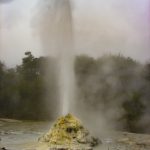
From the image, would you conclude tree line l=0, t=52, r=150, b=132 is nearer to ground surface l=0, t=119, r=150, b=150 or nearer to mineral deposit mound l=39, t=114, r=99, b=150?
ground surface l=0, t=119, r=150, b=150

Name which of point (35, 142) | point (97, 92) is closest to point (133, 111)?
point (97, 92)

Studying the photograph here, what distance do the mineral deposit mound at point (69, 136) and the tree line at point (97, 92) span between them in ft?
34.6

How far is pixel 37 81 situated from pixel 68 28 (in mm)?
16688

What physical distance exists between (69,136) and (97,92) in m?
15.9

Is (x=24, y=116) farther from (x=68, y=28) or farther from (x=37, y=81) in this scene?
(x=68, y=28)

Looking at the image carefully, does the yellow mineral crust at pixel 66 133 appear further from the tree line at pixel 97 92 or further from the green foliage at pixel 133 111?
the green foliage at pixel 133 111

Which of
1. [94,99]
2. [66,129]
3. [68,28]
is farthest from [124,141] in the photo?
[94,99]

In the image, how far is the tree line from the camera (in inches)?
1152

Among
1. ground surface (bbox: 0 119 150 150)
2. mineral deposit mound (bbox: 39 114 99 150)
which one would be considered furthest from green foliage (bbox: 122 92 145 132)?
mineral deposit mound (bbox: 39 114 99 150)

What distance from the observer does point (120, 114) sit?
97.1ft

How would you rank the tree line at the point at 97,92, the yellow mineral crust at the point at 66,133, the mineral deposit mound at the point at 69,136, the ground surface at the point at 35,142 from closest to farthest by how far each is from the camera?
the ground surface at the point at 35,142, the mineral deposit mound at the point at 69,136, the yellow mineral crust at the point at 66,133, the tree line at the point at 97,92

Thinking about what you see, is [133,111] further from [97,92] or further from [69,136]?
[69,136]

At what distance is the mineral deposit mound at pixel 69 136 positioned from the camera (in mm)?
14805

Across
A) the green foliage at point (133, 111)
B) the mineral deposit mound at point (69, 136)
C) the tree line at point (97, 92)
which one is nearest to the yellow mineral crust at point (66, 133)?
the mineral deposit mound at point (69, 136)
